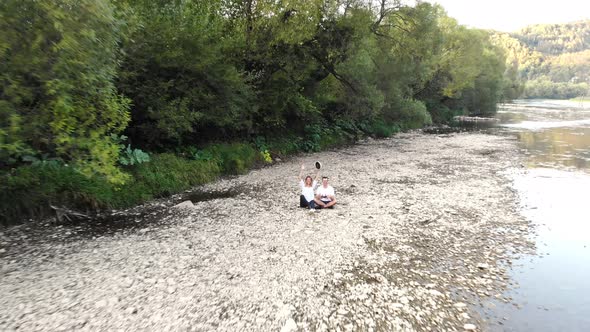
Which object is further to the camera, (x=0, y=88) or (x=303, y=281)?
(x=303, y=281)

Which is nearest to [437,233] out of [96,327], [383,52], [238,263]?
[238,263]

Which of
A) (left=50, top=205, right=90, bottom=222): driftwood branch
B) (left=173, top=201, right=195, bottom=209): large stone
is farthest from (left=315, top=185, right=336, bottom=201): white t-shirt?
(left=50, top=205, right=90, bottom=222): driftwood branch

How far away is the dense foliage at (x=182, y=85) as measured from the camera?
27.9 ft

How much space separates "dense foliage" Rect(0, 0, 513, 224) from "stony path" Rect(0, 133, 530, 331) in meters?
2.61

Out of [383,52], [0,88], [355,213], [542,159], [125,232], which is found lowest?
[542,159]

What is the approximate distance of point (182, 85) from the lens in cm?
1891

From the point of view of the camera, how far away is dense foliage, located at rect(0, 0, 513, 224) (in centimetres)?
851

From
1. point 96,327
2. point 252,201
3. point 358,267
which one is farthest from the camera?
point 252,201

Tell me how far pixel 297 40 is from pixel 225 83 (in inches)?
270

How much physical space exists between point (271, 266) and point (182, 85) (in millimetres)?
12376

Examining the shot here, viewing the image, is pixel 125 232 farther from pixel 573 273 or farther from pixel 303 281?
pixel 573 273

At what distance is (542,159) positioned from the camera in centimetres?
2875


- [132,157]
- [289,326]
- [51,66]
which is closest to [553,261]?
[289,326]

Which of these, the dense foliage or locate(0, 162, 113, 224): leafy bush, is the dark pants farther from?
locate(0, 162, 113, 224): leafy bush
